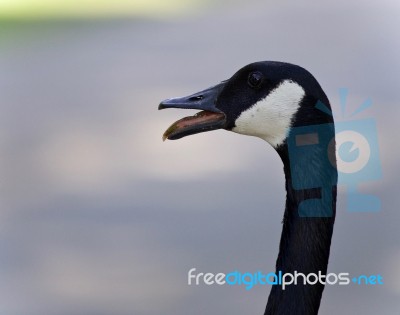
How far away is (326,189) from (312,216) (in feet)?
0.23

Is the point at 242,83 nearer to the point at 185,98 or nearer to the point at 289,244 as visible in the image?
the point at 185,98

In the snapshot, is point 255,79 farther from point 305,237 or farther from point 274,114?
point 305,237

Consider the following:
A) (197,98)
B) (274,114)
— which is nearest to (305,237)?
(274,114)

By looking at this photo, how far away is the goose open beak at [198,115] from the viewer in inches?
74.3

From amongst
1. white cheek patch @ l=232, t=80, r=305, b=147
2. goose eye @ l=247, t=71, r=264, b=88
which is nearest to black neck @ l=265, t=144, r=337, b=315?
white cheek patch @ l=232, t=80, r=305, b=147

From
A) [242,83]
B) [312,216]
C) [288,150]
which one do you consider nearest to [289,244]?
[312,216]

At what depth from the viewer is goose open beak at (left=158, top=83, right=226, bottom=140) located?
6.19 ft

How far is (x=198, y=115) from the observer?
1.94 m

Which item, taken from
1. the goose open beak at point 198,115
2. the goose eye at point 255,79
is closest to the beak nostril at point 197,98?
the goose open beak at point 198,115

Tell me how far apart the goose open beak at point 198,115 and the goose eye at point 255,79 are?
8cm

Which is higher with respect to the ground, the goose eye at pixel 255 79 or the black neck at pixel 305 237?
the goose eye at pixel 255 79

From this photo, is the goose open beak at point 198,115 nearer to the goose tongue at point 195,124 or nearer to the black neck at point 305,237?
the goose tongue at point 195,124

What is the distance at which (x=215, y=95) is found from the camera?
75.8 inches

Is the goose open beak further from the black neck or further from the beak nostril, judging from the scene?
the black neck
